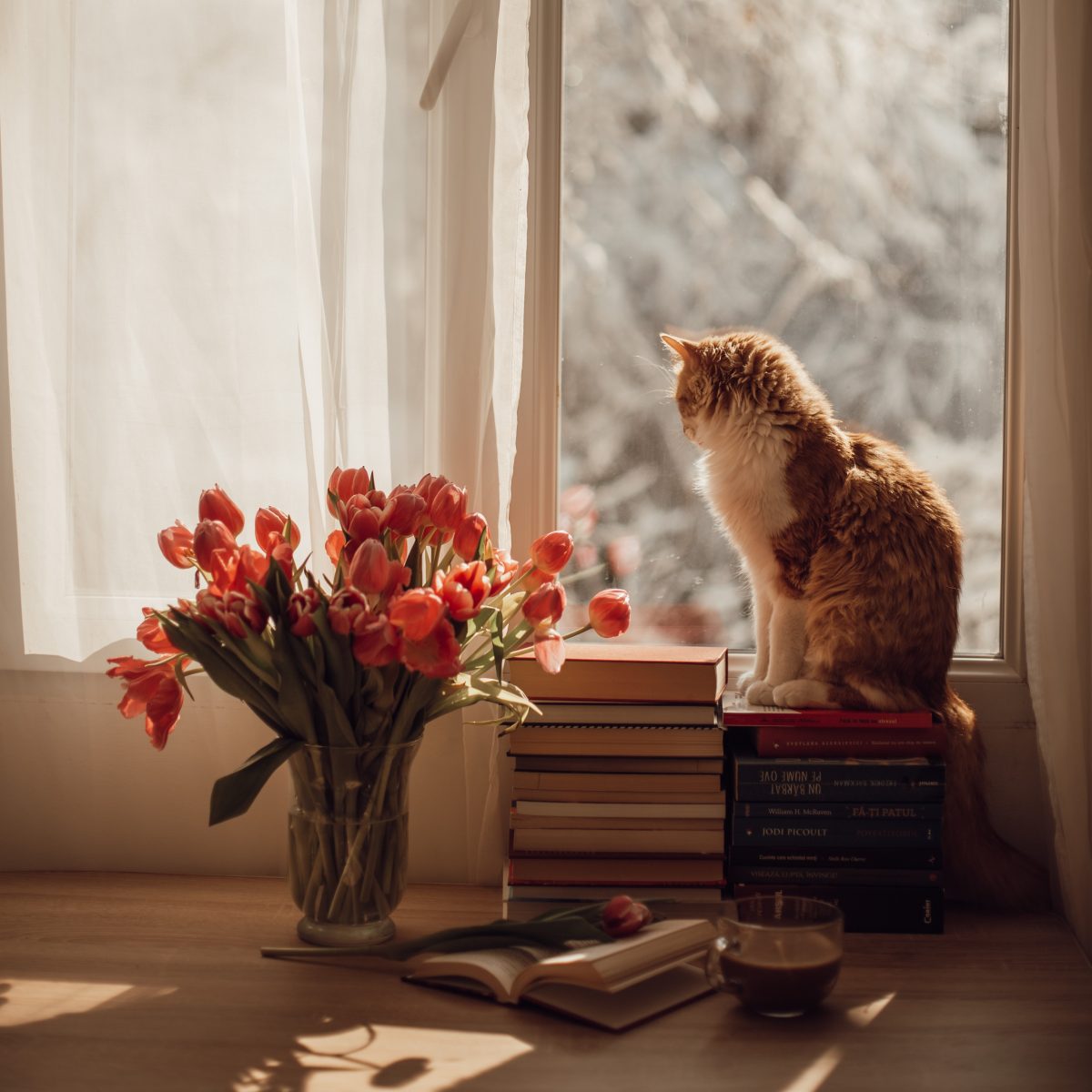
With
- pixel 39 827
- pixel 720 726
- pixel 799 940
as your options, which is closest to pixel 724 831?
pixel 720 726

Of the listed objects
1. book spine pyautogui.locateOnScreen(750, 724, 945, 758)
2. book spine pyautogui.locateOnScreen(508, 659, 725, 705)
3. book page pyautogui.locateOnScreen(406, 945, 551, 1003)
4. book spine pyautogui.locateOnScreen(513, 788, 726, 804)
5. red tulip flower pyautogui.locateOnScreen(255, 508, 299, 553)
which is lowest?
book page pyautogui.locateOnScreen(406, 945, 551, 1003)

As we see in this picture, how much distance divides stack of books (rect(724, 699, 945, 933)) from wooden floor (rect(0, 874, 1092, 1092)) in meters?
0.05

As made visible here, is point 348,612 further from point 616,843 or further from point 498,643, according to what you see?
point 616,843

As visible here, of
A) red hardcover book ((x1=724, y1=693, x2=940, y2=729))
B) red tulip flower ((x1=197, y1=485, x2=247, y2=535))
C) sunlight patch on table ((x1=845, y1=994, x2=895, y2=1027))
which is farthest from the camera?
red hardcover book ((x1=724, y1=693, x2=940, y2=729))

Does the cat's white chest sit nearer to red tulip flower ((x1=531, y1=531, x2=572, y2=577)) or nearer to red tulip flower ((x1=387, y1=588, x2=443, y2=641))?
red tulip flower ((x1=531, y1=531, x2=572, y2=577))

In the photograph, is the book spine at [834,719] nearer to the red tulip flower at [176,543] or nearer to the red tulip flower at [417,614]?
the red tulip flower at [417,614]

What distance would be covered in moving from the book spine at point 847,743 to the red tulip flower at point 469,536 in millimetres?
355

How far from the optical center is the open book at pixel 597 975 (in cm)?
94

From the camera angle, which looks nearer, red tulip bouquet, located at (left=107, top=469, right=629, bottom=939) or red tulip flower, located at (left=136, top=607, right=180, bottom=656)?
red tulip bouquet, located at (left=107, top=469, right=629, bottom=939)

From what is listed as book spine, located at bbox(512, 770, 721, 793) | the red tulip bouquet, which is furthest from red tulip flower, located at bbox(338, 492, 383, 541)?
book spine, located at bbox(512, 770, 721, 793)

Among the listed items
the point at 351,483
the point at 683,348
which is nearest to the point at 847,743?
the point at 683,348

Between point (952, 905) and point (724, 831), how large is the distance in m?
0.28

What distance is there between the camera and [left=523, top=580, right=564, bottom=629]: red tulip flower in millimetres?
1075

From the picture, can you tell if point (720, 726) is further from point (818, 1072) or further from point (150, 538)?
point (150, 538)
